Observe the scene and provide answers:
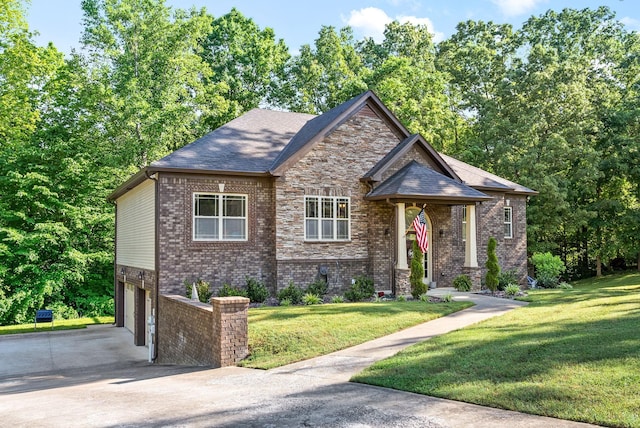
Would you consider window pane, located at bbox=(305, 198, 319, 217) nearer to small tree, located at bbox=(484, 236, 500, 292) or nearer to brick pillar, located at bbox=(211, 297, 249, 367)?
small tree, located at bbox=(484, 236, 500, 292)

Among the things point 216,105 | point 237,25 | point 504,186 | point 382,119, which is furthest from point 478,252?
point 237,25

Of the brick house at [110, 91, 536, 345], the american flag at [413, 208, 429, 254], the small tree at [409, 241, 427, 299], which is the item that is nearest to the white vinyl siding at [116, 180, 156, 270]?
the brick house at [110, 91, 536, 345]

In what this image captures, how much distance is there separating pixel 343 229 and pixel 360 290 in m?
2.23

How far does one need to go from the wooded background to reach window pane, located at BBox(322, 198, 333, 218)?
13.1 m

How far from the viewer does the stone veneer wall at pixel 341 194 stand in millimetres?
17016

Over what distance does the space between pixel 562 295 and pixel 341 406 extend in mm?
12427

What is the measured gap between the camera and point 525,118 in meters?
32.3

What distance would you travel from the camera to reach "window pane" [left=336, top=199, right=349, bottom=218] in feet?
58.8

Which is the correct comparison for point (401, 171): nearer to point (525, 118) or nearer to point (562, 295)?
point (562, 295)

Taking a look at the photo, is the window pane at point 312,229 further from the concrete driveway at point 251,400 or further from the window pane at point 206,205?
the concrete driveway at point 251,400

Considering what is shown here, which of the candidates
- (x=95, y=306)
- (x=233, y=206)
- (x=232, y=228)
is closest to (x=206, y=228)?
(x=232, y=228)

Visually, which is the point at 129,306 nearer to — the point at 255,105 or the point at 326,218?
the point at 326,218

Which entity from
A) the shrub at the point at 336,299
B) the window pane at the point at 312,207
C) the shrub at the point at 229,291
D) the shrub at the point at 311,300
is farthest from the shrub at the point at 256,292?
the window pane at the point at 312,207

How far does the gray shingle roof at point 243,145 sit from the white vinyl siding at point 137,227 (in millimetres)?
1517
